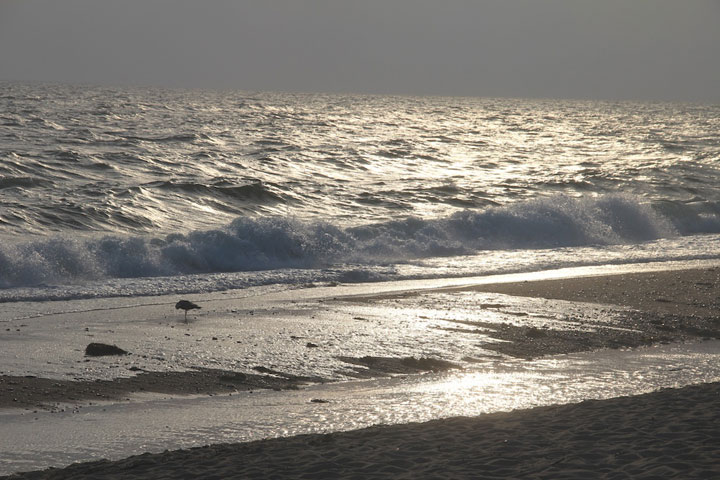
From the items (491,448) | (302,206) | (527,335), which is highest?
(491,448)

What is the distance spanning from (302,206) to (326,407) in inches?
601

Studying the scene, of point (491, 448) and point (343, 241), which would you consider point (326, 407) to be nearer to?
point (491, 448)

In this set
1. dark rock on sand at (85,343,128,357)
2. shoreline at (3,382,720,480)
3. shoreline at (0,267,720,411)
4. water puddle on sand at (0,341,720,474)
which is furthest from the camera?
dark rock on sand at (85,343,128,357)

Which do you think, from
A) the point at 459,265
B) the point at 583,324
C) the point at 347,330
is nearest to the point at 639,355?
the point at 583,324

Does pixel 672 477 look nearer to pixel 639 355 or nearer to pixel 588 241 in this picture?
pixel 639 355

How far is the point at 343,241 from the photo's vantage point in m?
17.0

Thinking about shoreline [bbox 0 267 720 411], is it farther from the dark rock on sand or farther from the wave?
the wave

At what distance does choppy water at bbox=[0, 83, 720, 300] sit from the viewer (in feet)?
46.6

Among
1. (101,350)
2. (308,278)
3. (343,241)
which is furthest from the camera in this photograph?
(343,241)

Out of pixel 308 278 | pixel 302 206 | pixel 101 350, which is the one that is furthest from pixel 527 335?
pixel 302 206

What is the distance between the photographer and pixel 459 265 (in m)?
15.7

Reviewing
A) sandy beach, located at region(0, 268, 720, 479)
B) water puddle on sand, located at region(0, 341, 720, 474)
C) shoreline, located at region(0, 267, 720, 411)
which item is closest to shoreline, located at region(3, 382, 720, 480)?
sandy beach, located at region(0, 268, 720, 479)

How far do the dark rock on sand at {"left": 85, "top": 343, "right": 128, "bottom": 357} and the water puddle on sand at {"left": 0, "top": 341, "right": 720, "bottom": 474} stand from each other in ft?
5.07

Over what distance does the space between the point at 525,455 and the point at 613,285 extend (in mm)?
8321
